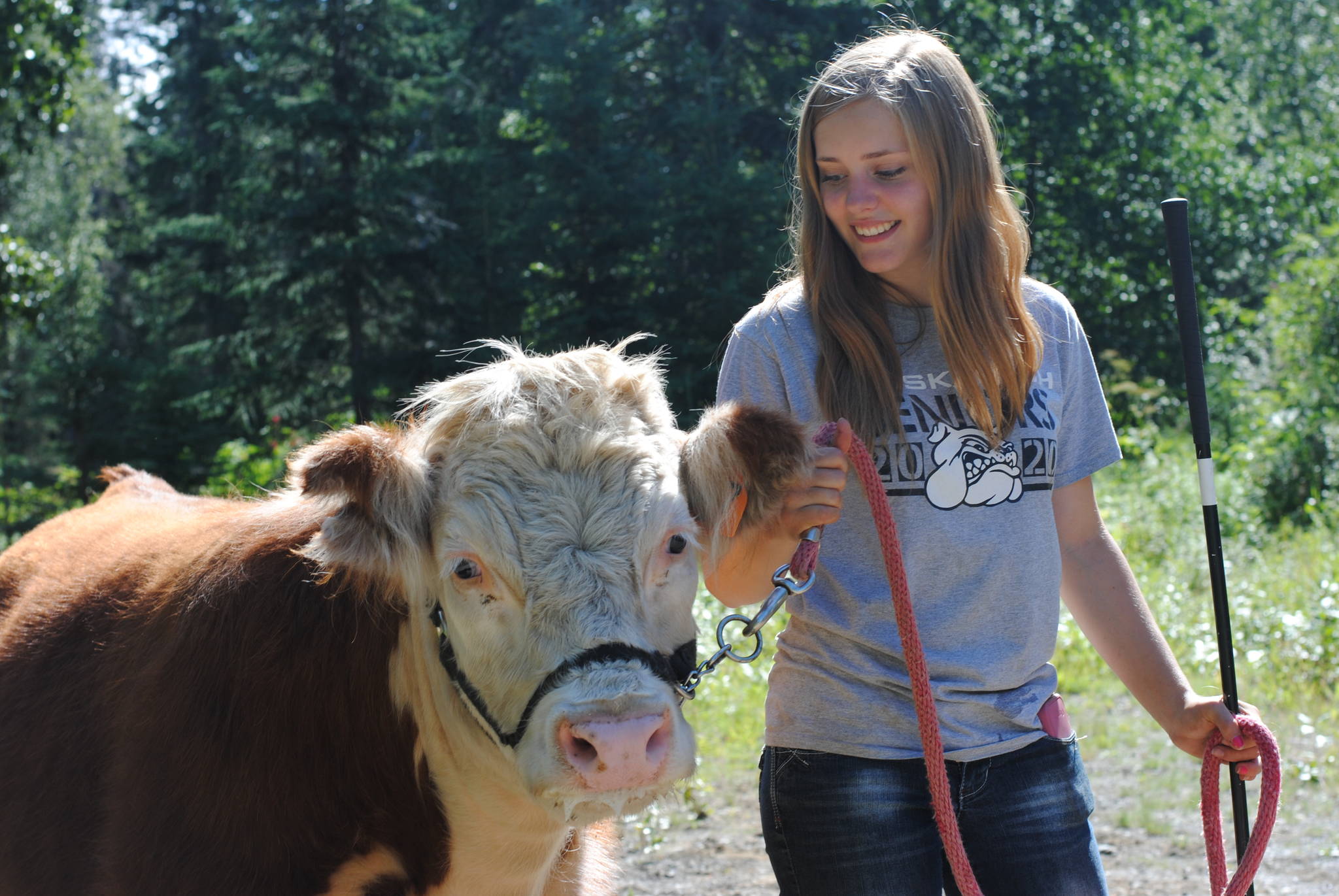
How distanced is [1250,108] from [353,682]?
110ft

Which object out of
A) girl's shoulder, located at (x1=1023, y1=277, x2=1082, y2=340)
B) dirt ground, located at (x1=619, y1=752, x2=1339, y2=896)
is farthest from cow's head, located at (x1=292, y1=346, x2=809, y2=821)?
dirt ground, located at (x1=619, y1=752, x2=1339, y2=896)

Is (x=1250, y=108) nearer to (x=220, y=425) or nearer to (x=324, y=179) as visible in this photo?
(x=324, y=179)

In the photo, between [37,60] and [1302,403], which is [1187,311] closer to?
[1302,403]

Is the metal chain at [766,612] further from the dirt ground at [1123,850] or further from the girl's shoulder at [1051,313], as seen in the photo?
the dirt ground at [1123,850]

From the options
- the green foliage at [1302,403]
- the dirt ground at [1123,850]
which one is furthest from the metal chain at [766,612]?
the green foliage at [1302,403]

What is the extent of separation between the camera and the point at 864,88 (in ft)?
7.91

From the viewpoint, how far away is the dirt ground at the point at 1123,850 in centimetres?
469

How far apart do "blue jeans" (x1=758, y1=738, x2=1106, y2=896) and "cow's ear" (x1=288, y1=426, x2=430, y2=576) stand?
0.90 metres

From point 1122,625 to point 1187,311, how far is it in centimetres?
68

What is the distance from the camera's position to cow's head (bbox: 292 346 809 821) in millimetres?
2082

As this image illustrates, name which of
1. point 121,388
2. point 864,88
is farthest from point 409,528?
point 121,388

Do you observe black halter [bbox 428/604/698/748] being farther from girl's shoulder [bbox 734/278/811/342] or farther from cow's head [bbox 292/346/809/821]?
girl's shoulder [bbox 734/278/811/342]

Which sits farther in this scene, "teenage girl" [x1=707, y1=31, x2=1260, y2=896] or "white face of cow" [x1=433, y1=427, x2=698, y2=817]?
"teenage girl" [x1=707, y1=31, x2=1260, y2=896]

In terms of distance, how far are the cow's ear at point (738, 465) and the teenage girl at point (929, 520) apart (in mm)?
47
